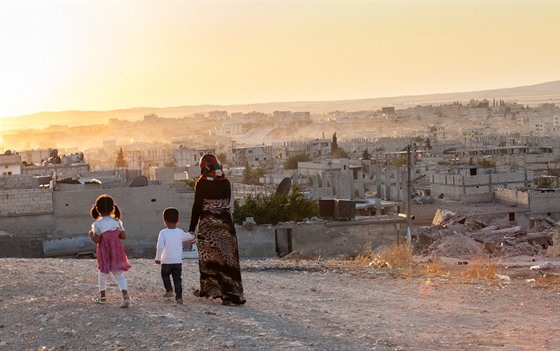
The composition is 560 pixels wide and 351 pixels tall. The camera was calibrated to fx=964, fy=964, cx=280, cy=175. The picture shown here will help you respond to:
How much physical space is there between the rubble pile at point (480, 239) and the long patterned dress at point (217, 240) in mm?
11172

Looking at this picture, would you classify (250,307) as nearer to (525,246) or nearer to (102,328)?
(102,328)

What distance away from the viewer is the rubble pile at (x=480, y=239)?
2055 centimetres

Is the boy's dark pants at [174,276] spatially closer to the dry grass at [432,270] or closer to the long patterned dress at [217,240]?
the long patterned dress at [217,240]

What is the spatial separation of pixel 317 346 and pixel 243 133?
511 feet

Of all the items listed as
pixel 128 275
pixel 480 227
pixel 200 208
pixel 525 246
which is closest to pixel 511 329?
pixel 200 208

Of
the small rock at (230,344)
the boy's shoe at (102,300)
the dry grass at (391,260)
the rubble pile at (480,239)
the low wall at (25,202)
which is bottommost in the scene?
the rubble pile at (480,239)

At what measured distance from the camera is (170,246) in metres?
8.09

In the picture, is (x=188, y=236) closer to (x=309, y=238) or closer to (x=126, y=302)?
(x=126, y=302)

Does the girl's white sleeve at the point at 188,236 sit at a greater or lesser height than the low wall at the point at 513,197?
greater

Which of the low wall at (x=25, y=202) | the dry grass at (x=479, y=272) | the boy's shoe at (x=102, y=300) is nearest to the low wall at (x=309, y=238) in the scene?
the low wall at (x=25, y=202)

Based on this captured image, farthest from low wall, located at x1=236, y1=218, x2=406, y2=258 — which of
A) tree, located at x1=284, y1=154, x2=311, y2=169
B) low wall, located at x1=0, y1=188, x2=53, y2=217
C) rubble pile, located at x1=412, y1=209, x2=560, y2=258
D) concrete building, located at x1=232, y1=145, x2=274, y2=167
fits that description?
concrete building, located at x1=232, y1=145, x2=274, y2=167

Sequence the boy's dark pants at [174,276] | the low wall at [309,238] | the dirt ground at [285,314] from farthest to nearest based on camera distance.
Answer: the low wall at [309,238] → the boy's dark pants at [174,276] → the dirt ground at [285,314]

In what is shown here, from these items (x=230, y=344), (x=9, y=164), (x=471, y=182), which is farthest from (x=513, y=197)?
(x=230, y=344)

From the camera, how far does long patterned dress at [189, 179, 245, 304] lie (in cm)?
810
